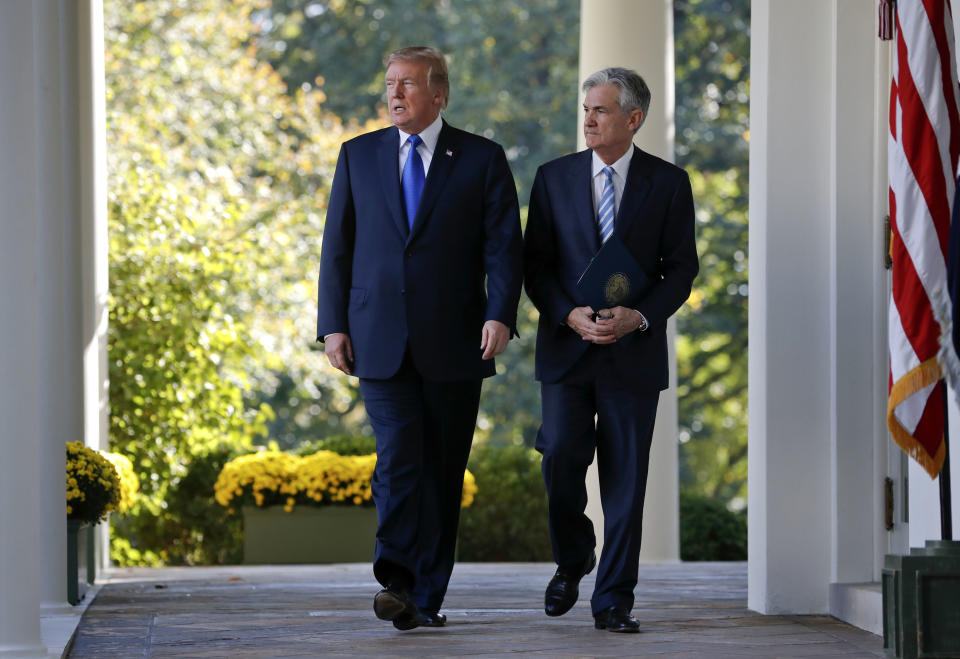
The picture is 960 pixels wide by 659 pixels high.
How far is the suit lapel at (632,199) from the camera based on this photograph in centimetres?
560

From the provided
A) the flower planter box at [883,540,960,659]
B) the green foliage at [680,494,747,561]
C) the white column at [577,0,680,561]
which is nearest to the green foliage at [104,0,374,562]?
the green foliage at [680,494,747,561]

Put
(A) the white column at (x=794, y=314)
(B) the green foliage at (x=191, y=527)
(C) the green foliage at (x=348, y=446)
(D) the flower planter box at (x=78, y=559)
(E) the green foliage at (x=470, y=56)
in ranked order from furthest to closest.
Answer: (E) the green foliage at (x=470, y=56)
(B) the green foliage at (x=191, y=527)
(C) the green foliage at (x=348, y=446)
(D) the flower planter box at (x=78, y=559)
(A) the white column at (x=794, y=314)

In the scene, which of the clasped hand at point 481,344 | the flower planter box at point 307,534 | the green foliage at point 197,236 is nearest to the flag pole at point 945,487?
the clasped hand at point 481,344

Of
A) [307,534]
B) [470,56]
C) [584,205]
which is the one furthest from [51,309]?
[470,56]

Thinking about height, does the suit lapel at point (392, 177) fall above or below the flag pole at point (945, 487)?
above

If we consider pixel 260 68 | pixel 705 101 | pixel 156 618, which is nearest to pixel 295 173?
pixel 260 68

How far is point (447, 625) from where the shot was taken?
569 centimetres

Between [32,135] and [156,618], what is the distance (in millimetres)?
2210

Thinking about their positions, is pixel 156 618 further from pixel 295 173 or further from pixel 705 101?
pixel 705 101

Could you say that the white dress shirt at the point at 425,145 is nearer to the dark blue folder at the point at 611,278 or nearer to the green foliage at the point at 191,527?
the dark blue folder at the point at 611,278

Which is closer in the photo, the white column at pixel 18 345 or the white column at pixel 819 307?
the white column at pixel 18 345

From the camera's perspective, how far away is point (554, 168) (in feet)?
18.7

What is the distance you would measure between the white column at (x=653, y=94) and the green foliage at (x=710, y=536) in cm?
154

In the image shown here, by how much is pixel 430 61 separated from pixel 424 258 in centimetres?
74
